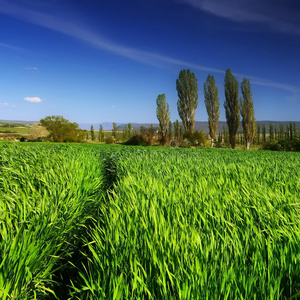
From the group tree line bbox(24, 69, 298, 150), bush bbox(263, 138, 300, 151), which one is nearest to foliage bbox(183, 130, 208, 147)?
tree line bbox(24, 69, 298, 150)

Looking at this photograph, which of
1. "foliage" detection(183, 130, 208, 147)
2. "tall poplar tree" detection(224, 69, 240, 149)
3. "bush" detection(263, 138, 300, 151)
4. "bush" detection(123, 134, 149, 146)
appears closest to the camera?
"bush" detection(263, 138, 300, 151)

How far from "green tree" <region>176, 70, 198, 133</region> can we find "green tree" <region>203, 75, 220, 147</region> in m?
1.86

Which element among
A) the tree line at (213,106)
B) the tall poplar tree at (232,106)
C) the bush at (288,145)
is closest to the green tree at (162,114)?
the tree line at (213,106)

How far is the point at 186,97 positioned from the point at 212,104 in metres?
4.19

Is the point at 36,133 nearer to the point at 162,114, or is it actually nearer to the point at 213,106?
the point at 162,114

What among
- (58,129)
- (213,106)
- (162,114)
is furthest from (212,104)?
(58,129)

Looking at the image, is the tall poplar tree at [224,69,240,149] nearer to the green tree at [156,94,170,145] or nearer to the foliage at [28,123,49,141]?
the green tree at [156,94,170,145]

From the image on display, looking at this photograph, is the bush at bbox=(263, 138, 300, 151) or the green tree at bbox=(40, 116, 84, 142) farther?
the green tree at bbox=(40, 116, 84, 142)

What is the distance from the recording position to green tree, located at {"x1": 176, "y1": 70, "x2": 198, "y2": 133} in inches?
1447

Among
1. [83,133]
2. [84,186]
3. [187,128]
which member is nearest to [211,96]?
[187,128]

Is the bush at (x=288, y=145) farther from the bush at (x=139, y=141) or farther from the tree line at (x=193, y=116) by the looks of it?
the bush at (x=139, y=141)

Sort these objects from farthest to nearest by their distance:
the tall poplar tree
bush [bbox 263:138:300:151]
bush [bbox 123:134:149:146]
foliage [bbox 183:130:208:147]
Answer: the tall poplar tree, foliage [bbox 183:130:208:147], bush [bbox 123:134:149:146], bush [bbox 263:138:300:151]

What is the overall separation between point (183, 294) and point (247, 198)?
4.84 ft

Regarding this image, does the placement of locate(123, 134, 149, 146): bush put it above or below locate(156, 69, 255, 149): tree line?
below
